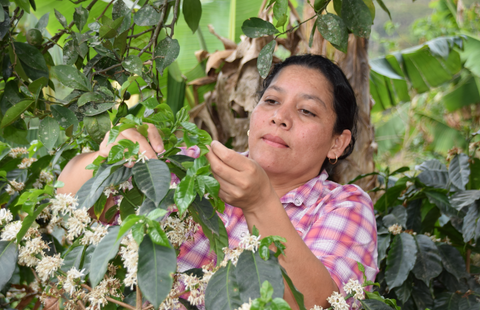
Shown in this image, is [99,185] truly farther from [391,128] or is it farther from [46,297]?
[391,128]

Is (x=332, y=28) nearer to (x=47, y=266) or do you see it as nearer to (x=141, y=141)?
(x=141, y=141)

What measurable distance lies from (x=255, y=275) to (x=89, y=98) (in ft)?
1.37

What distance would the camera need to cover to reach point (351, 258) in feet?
3.01

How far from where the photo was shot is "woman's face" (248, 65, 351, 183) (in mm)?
1053

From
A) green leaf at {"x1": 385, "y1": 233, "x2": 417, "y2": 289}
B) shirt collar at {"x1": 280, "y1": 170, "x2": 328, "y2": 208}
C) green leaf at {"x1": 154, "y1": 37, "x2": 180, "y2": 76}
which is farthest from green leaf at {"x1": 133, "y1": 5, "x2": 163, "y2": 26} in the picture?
green leaf at {"x1": 385, "y1": 233, "x2": 417, "y2": 289}

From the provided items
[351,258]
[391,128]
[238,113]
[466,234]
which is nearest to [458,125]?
[391,128]

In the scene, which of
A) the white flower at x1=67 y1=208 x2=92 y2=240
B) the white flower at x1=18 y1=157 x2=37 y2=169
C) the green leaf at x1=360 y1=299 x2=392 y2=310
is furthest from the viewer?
the white flower at x1=18 y1=157 x2=37 y2=169

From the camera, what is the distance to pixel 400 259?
4.04ft

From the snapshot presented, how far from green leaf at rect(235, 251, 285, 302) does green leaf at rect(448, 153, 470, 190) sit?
3.77 ft

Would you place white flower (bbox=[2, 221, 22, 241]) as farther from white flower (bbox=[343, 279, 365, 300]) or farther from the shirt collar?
the shirt collar

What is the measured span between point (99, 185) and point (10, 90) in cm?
44

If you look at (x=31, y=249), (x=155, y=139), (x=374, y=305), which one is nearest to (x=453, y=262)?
(x=374, y=305)

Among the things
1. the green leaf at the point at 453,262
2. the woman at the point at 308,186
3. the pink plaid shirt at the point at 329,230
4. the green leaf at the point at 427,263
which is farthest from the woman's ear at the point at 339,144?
Result: the green leaf at the point at 453,262

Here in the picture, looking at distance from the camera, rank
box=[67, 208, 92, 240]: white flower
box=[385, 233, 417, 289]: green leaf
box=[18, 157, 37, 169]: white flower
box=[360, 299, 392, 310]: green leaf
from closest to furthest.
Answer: box=[67, 208, 92, 240]: white flower
box=[360, 299, 392, 310]: green leaf
box=[18, 157, 37, 169]: white flower
box=[385, 233, 417, 289]: green leaf
